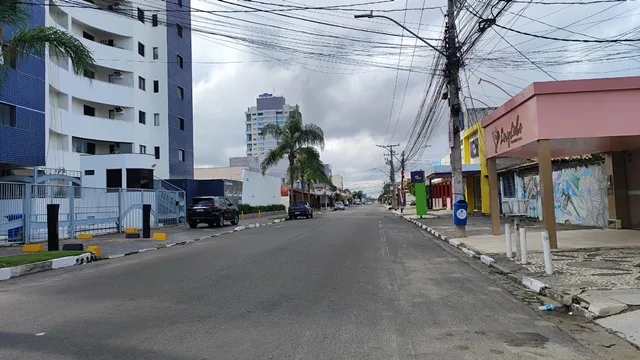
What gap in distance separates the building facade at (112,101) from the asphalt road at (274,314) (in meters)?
16.9

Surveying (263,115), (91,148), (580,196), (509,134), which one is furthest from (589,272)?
(263,115)

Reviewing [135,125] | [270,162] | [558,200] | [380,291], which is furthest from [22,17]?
[270,162]

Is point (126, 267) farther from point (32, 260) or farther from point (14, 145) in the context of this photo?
point (14, 145)

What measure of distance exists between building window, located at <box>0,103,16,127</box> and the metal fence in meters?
5.59

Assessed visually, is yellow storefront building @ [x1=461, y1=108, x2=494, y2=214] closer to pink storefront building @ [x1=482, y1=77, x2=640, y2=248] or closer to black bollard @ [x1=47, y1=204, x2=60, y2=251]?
pink storefront building @ [x1=482, y1=77, x2=640, y2=248]

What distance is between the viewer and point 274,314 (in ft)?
22.8

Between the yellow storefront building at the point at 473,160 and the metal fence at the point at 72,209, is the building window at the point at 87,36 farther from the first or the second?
the yellow storefront building at the point at 473,160

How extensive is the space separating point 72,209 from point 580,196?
21179mm

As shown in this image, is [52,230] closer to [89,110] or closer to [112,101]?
[112,101]

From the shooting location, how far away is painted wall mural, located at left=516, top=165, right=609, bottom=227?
1947 centimetres

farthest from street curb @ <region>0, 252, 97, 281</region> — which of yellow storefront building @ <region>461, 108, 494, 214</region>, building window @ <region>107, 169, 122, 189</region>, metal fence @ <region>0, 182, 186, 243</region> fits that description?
yellow storefront building @ <region>461, 108, 494, 214</region>

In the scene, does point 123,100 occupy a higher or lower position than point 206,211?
higher

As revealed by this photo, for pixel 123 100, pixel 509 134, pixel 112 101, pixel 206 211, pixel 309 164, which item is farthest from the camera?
pixel 309 164

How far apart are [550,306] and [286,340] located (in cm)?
412
